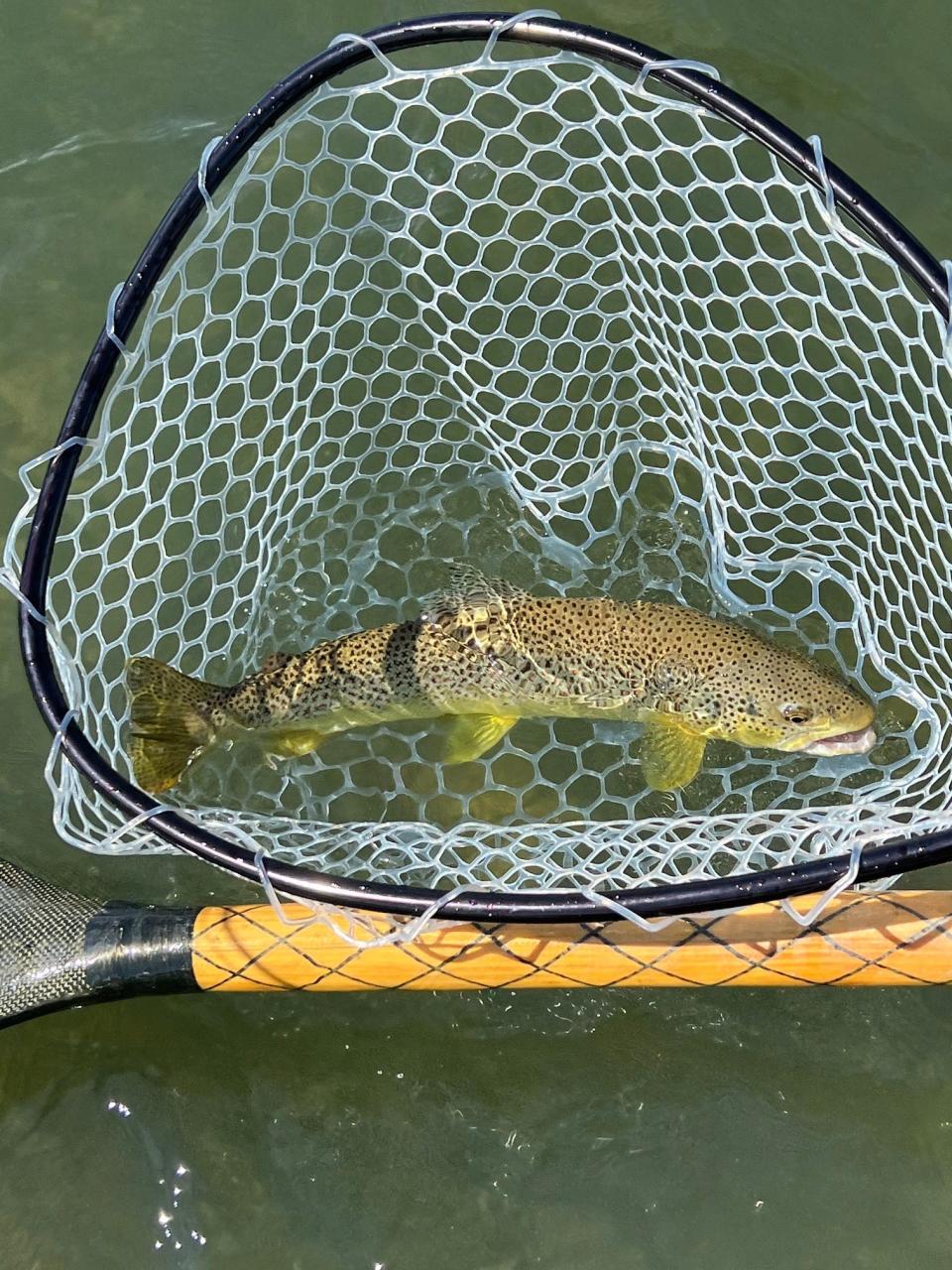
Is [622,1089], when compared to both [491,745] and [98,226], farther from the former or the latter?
[98,226]

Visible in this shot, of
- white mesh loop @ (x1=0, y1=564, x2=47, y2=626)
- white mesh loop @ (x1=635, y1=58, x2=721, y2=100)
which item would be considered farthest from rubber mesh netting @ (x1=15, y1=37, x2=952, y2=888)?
white mesh loop @ (x1=0, y1=564, x2=47, y2=626)

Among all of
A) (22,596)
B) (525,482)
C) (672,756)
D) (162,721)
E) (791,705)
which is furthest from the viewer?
(525,482)

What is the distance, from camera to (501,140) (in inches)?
225

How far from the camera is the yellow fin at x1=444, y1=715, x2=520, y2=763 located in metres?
4.35

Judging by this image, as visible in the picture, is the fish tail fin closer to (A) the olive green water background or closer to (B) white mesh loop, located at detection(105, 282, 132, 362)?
(A) the olive green water background

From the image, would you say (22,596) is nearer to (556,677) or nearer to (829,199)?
(556,677)

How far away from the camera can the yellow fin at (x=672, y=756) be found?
429 cm

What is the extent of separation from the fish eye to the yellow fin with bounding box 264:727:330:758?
1591mm

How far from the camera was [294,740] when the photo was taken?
4320mm

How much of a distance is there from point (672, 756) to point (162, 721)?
1739mm

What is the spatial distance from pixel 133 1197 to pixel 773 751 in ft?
8.84

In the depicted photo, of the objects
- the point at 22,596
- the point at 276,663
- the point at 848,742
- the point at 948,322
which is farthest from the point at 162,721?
A: the point at 948,322

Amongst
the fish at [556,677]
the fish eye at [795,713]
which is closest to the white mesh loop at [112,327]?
the fish at [556,677]

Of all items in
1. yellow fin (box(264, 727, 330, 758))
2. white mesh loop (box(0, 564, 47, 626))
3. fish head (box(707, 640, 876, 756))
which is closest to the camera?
white mesh loop (box(0, 564, 47, 626))
